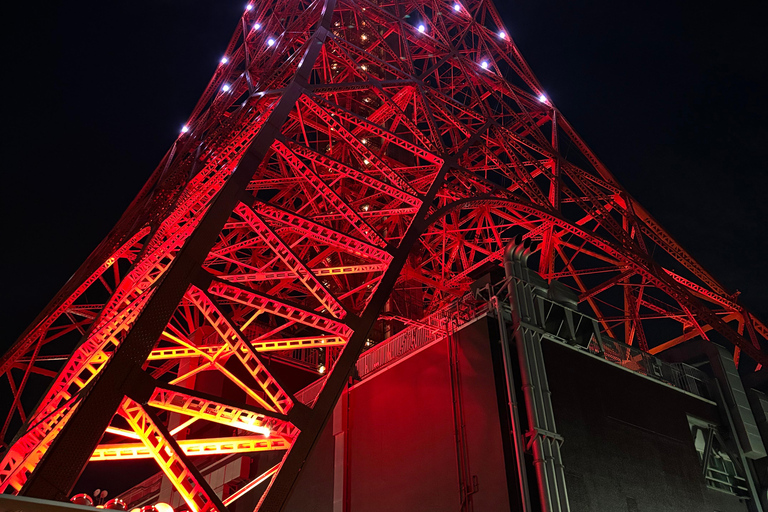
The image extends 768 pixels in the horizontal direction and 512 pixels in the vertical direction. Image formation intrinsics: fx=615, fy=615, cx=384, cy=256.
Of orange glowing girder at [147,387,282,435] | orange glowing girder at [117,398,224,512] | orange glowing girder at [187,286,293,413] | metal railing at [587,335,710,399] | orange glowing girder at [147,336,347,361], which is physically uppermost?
metal railing at [587,335,710,399]

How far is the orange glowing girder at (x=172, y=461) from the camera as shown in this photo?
664 cm

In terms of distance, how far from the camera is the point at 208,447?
322 inches

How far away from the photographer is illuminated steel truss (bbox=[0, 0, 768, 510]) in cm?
731

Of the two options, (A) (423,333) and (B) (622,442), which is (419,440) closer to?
(A) (423,333)

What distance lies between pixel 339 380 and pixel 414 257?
1434 cm

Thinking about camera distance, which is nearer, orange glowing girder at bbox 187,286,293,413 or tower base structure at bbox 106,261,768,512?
orange glowing girder at bbox 187,286,293,413

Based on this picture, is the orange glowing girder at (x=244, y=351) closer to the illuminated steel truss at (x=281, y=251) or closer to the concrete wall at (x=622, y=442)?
the illuminated steel truss at (x=281, y=251)

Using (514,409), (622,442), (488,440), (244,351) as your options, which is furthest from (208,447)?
(622,442)

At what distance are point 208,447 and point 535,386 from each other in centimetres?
674

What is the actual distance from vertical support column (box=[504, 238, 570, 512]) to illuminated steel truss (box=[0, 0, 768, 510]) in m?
1.81

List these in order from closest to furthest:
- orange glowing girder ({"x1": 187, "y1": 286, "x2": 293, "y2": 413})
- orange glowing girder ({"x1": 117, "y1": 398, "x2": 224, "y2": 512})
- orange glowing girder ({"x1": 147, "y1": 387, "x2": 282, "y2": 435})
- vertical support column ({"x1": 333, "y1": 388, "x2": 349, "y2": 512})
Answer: orange glowing girder ({"x1": 117, "y1": 398, "x2": 224, "y2": 512})
orange glowing girder ({"x1": 147, "y1": 387, "x2": 282, "y2": 435})
orange glowing girder ({"x1": 187, "y1": 286, "x2": 293, "y2": 413})
vertical support column ({"x1": 333, "y1": 388, "x2": 349, "y2": 512})

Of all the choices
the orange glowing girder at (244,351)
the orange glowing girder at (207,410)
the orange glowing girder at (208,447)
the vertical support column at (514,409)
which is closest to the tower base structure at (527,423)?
the vertical support column at (514,409)

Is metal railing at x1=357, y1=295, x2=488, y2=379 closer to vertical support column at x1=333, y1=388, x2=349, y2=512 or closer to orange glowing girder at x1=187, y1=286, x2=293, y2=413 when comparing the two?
vertical support column at x1=333, y1=388, x2=349, y2=512

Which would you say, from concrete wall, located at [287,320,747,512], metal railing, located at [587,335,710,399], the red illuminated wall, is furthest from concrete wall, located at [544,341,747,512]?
the red illuminated wall
